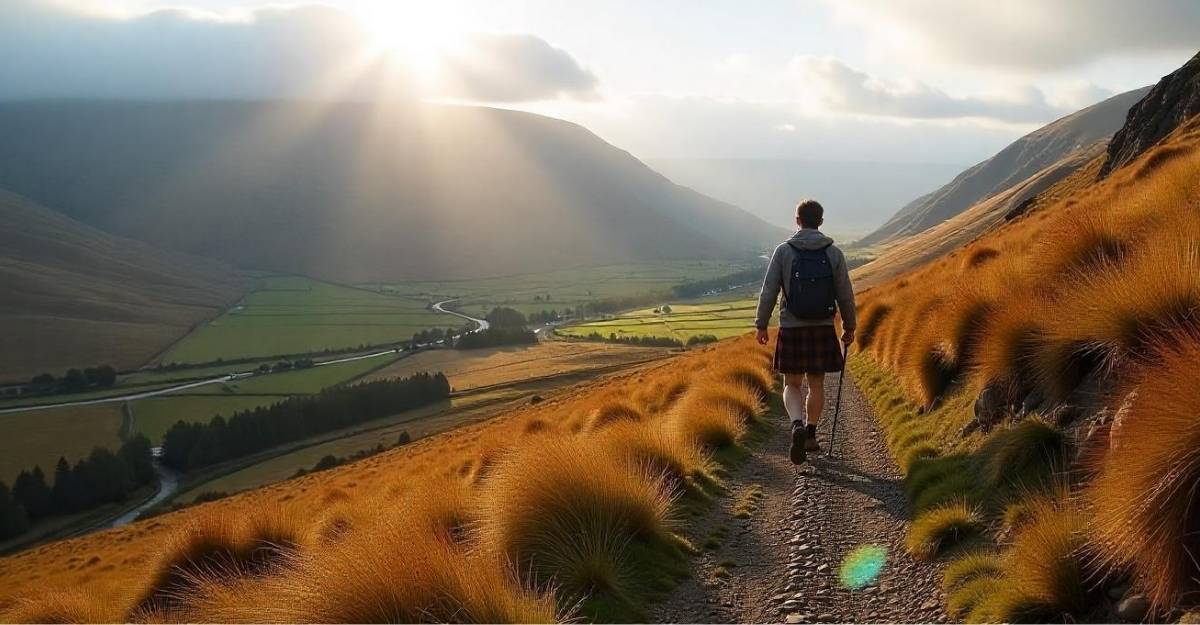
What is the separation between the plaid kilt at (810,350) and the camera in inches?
379

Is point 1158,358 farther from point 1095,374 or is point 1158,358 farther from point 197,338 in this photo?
point 197,338

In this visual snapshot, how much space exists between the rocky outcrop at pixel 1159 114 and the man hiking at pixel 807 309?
43.8 m

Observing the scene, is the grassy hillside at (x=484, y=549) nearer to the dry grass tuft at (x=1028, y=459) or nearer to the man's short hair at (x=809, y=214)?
the dry grass tuft at (x=1028, y=459)

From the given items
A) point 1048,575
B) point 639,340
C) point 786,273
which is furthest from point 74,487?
point 1048,575

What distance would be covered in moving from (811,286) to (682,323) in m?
137

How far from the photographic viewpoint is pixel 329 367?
132750 mm

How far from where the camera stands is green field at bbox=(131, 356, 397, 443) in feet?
346

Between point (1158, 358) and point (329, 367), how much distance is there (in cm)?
14122

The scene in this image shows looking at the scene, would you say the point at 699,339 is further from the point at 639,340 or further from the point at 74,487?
the point at 74,487

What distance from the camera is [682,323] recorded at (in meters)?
145

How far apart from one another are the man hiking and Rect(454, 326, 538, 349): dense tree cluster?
136294 millimetres

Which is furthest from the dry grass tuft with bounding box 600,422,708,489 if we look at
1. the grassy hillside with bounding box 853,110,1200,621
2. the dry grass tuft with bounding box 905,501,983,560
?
the dry grass tuft with bounding box 905,501,983,560

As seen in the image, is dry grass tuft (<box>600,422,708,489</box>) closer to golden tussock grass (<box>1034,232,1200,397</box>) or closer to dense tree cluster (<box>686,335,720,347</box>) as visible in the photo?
golden tussock grass (<box>1034,232,1200,397</box>)

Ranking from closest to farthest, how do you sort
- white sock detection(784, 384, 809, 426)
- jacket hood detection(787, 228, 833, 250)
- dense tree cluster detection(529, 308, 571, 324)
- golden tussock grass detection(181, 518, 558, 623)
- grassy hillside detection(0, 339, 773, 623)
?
golden tussock grass detection(181, 518, 558, 623)
grassy hillside detection(0, 339, 773, 623)
jacket hood detection(787, 228, 833, 250)
white sock detection(784, 384, 809, 426)
dense tree cluster detection(529, 308, 571, 324)
